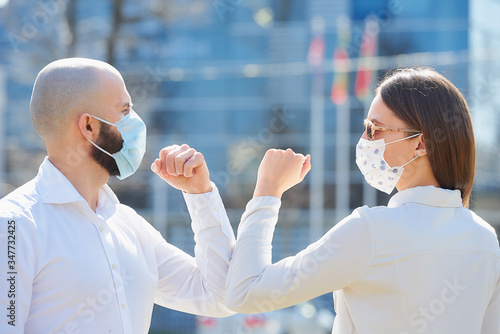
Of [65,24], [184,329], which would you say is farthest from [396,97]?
[65,24]

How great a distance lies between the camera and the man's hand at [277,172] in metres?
2.52

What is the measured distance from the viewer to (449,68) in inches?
658

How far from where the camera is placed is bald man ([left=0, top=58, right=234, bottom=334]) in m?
2.26

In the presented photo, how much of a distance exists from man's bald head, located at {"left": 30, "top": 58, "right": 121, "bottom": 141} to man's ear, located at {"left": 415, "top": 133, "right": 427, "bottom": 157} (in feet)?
3.81

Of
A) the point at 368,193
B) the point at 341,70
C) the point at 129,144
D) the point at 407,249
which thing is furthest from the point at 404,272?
the point at 368,193

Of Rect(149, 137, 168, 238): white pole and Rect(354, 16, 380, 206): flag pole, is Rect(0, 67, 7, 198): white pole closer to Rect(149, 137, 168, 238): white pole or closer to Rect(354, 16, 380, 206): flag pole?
Rect(149, 137, 168, 238): white pole

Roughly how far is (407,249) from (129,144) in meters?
1.13

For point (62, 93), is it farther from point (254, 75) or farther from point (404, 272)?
point (254, 75)

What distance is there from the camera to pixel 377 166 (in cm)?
248

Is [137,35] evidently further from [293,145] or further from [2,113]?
[293,145]

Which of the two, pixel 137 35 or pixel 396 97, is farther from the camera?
pixel 137 35

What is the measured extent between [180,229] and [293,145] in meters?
3.54

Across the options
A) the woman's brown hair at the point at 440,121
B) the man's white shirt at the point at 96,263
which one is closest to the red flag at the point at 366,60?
the man's white shirt at the point at 96,263

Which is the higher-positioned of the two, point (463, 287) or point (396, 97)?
point (396, 97)
